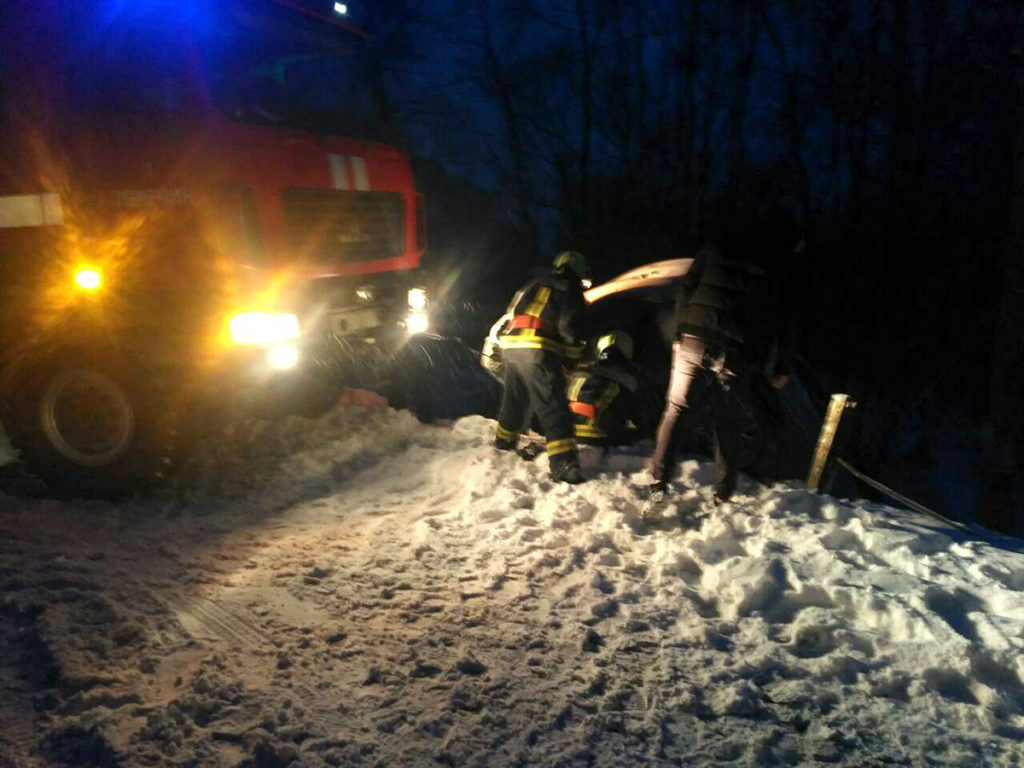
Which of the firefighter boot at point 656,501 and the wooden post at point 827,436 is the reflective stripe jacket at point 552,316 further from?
Result: the wooden post at point 827,436

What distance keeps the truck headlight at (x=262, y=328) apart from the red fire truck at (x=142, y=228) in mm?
11

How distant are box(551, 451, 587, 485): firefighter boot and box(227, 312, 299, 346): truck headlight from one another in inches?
82.2

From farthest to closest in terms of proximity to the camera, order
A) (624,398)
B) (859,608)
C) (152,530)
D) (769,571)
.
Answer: (624,398) → (152,530) → (769,571) → (859,608)

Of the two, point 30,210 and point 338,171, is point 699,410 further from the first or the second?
point 30,210

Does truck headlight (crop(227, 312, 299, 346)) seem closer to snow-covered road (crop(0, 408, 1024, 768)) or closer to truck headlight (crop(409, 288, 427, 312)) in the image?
snow-covered road (crop(0, 408, 1024, 768))

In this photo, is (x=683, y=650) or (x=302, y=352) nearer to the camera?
(x=683, y=650)

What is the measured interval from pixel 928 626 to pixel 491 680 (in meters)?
1.98

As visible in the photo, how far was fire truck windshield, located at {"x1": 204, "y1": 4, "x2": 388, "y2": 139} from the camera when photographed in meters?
4.92

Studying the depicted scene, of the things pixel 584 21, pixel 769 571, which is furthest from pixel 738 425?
pixel 584 21

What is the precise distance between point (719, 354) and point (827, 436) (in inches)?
44.0

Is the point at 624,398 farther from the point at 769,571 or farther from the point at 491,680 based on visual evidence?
the point at 491,680

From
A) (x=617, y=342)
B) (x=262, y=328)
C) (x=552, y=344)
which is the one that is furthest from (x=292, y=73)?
(x=617, y=342)

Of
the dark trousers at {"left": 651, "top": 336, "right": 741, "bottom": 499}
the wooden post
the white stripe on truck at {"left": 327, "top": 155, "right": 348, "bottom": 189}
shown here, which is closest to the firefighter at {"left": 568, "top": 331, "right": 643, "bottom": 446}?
the dark trousers at {"left": 651, "top": 336, "right": 741, "bottom": 499}

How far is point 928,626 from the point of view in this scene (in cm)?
320
